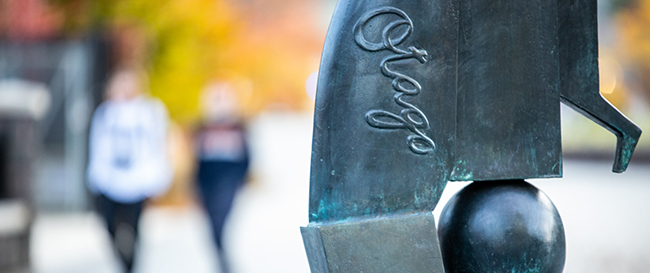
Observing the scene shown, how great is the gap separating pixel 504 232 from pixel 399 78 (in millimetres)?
658

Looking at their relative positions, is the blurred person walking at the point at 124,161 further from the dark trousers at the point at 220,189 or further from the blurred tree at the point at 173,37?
the blurred tree at the point at 173,37

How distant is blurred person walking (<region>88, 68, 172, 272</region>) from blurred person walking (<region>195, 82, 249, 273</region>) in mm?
556

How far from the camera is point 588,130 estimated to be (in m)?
24.6

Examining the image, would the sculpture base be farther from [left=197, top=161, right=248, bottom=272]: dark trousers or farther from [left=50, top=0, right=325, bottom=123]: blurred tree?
[left=50, top=0, right=325, bottom=123]: blurred tree

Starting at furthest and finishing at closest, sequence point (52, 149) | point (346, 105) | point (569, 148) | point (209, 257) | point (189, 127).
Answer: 1. point (569, 148)
2. point (189, 127)
3. point (52, 149)
4. point (209, 257)
5. point (346, 105)

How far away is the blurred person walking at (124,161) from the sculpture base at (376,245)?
414cm

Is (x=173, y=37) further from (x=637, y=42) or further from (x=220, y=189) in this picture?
(x=637, y=42)

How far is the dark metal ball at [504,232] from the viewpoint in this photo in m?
2.45

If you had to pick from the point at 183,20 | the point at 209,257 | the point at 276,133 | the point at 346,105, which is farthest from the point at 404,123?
the point at 276,133

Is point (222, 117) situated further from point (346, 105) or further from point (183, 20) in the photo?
point (183, 20)

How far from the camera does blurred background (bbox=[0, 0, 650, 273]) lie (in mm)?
7316

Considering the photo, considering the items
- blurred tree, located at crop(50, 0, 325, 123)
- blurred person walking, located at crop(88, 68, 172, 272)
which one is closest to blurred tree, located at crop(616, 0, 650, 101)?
blurred tree, located at crop(50, 0, 325, 123)

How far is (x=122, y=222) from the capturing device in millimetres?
6211

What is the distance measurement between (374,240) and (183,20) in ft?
38.5
